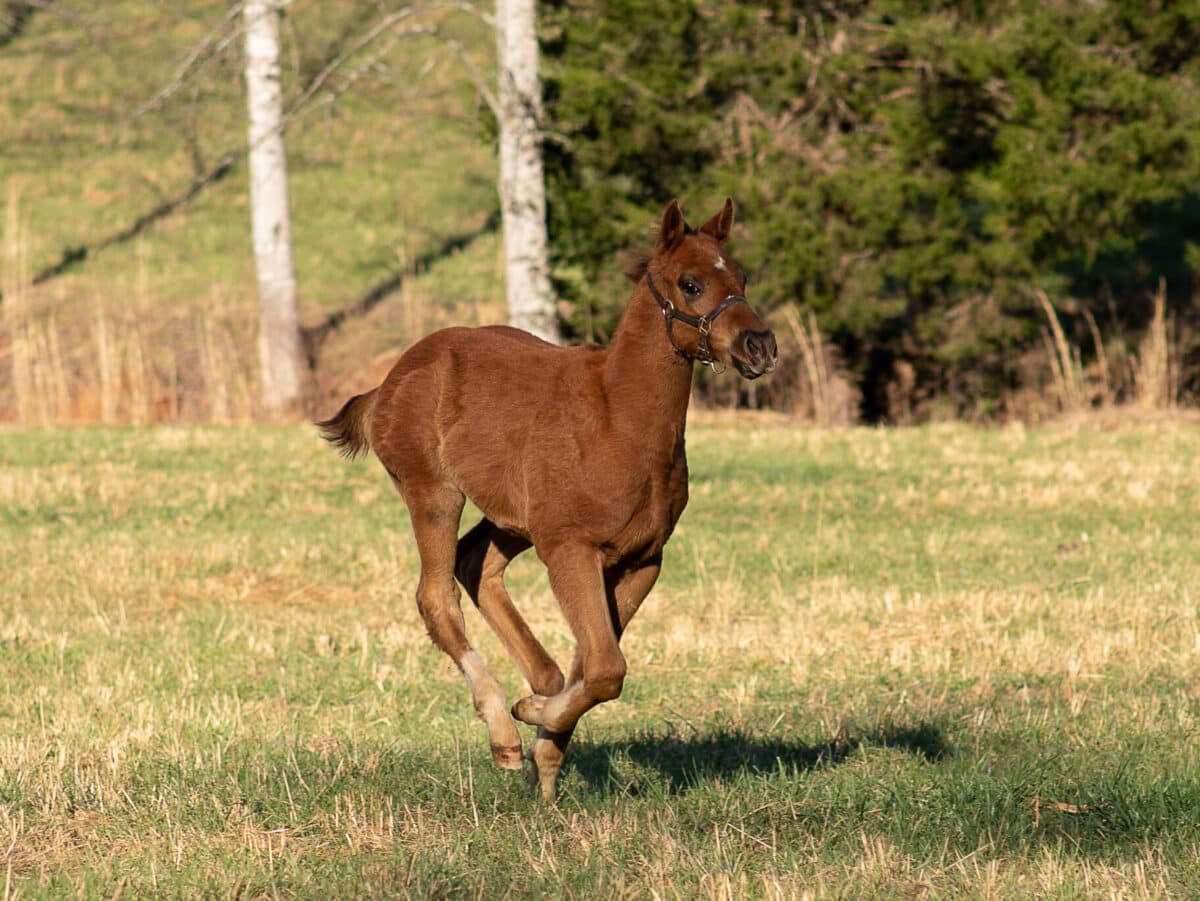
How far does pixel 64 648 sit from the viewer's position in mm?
8188

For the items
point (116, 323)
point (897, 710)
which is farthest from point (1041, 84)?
point (116, 323)

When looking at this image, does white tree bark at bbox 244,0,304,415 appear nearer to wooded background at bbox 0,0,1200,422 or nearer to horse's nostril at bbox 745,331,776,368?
wooded background at bbox 0,0,1200,422

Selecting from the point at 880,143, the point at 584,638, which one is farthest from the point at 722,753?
the point at 880,143

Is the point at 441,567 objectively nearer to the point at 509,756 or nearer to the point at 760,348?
the point at 509,756

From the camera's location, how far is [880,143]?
63.7 ft

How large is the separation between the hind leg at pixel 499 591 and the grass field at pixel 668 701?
1.54 ft

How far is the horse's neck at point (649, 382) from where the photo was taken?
5.03 meters

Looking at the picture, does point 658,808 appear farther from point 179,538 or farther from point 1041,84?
point 1041,84

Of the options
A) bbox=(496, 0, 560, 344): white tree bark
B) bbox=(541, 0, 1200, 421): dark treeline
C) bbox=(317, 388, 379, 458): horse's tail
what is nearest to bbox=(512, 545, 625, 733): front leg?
bbox=(317, 388, 379, 458): horse's tail

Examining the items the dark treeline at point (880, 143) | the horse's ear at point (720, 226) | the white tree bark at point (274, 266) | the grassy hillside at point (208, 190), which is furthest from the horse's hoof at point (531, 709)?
the white tree bark at point (274, 266)

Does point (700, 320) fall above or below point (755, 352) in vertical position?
above

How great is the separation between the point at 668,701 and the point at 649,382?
2.67m

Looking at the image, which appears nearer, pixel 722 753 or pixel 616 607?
pixel 616 607

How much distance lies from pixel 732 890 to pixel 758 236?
1475 cm
